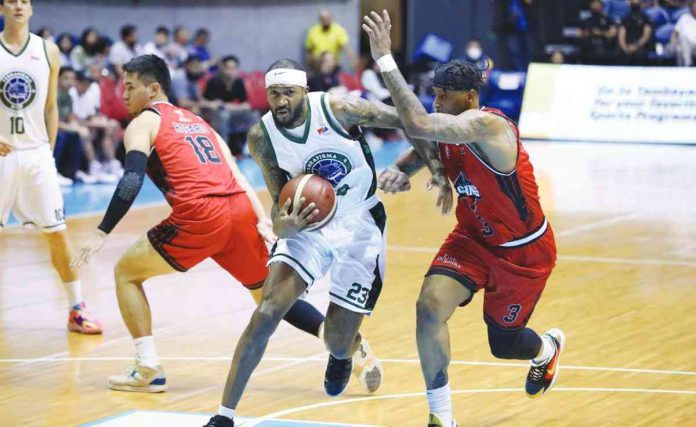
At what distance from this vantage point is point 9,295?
397 inches

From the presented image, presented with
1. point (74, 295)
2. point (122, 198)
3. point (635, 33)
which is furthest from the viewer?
point (635, 33)

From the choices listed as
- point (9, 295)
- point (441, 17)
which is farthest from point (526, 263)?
point (441, 17)

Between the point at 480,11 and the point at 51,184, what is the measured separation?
21133 mm

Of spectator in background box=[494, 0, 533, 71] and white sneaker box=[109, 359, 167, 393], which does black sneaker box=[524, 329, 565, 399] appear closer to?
white sneaker box=[109, 359, 167, 393]

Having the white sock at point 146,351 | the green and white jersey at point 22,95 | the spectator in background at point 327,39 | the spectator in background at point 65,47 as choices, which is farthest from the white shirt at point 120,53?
the white sock at point 146,351

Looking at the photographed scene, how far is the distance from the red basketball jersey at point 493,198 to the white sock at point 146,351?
2010 mm

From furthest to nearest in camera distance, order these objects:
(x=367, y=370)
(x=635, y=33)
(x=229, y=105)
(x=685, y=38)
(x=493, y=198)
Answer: (x=635, y=33) < (x=685, y=38) < (x=229, y=105) < (x=367, y=370) < (x=493, y=198)

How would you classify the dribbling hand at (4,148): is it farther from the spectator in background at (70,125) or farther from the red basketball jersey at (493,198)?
the spectator in background at (70,125)

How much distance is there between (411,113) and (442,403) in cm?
144

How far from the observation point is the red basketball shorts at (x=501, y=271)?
6367 mm

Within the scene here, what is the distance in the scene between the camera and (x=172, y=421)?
6590 mm

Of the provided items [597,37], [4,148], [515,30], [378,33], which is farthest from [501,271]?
[515,30]

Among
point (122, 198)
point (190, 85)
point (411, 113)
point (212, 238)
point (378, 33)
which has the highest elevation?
point (378, 33)

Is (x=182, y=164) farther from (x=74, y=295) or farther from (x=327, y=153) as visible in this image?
(x=74, y=295)
